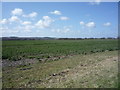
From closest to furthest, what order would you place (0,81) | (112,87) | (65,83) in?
(112,87) → (65,83) → (0,81)

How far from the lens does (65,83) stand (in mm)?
12680

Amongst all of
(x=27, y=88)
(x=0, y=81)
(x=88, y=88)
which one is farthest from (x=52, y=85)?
(x=0, y=81)

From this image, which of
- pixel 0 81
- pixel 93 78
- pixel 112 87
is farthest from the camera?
pixel 0 81

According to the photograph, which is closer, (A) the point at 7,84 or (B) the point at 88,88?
(B) the point at 88,88

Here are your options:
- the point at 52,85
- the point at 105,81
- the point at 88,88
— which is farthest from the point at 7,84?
the point at 105,81

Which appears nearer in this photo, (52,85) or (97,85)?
(97,85)

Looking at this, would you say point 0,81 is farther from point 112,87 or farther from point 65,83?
point 112,87

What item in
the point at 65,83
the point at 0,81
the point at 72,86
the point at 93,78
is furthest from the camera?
the point at 0,81

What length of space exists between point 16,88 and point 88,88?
5146 mm

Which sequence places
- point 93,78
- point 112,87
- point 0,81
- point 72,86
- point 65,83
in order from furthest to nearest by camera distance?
point 0,81
point 93,78
point 65,83
point 72,86
point 112,87

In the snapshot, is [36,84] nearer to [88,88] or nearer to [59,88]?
[59,88]

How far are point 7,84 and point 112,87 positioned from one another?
7.96m

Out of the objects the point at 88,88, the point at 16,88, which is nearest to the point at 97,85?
the point at 88,88

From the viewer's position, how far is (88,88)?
1139 centimetres
